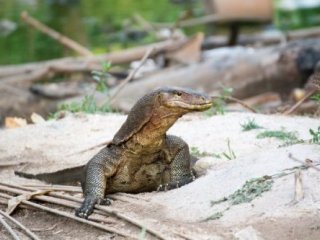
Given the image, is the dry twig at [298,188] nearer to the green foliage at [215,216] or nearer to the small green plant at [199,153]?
the green foliage at [215,216]

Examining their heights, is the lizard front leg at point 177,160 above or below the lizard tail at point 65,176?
above

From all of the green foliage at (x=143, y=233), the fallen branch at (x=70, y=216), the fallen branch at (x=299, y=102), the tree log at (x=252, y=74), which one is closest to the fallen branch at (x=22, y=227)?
the fallen branch at (x=70, y=216)

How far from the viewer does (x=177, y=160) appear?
233 inches

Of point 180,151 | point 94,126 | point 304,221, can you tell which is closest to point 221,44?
point 94,126

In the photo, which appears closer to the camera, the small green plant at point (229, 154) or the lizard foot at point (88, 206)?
the lizard foot at point (88, 206)

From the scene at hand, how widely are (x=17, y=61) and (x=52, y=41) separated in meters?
2.43

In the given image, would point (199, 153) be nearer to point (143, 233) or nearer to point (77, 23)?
point (143, 233)

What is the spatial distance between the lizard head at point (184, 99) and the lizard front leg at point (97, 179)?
23.6 inches

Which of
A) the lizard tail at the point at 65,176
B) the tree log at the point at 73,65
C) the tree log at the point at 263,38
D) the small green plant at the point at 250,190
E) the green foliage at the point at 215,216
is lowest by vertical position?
the tree log at the point at 263,38

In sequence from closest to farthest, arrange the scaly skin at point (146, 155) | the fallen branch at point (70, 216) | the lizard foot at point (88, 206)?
the fallen branch at point (70, 216)
the lizard foot at point (88, 206)
the scaly skin at point (146, 155)

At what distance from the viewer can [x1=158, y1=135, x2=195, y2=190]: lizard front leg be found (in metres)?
5.85

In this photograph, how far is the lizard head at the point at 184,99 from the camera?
5484mm

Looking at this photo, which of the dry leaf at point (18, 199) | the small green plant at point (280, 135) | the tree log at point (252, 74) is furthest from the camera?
the tree log at point (252, 74)

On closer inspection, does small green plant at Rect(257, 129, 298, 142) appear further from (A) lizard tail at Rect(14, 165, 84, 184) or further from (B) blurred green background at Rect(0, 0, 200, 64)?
(B) blurred green background at Rect(0, 0, 200, 64)
